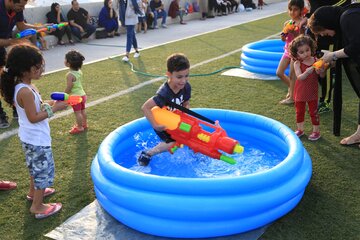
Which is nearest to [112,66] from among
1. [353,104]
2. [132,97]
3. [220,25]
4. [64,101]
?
[132,97]

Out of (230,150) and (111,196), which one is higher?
(230,150)

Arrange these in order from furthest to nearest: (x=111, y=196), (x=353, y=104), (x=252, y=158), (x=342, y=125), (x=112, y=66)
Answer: (x=112, y=66) → (x=353, y=104) → (x=342, y=125) → (x=252, y=158) → (x=111, y=196)

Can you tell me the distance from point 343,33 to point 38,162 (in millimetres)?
3454

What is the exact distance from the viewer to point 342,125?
5.35 m

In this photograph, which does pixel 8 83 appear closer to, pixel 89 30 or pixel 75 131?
pixel 75 131

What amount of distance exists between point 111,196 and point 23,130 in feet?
3.18

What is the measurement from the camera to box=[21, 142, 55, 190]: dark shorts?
132 inches

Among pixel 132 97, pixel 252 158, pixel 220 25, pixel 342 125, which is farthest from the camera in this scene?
pixel 220 25

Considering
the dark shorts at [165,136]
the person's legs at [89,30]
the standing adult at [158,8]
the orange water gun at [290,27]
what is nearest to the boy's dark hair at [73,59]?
the dark shorts at [165,136]

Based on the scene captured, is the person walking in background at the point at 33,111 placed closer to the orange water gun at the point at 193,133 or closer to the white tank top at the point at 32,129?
the white tank top at the point at 32,129

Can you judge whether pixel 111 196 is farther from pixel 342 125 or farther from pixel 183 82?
pixel 342 125

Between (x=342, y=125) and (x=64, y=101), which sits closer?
(x=64, y=101)

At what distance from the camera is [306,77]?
4.77 metres

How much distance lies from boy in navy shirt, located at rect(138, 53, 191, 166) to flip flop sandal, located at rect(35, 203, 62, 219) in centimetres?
112
